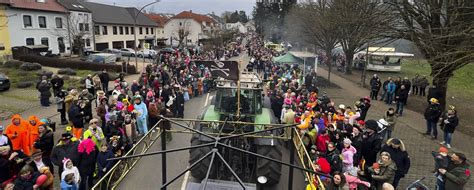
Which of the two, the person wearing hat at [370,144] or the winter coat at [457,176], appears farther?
the person wearing hat at [370,144]

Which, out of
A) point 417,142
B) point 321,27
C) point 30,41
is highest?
point 321,27

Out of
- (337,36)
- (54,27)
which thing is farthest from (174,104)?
(54,27)

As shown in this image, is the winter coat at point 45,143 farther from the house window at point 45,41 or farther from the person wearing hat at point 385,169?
the house window at point 45,41

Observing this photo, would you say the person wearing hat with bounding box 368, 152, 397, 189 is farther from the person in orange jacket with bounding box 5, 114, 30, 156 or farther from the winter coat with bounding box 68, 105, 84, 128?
the person in orange jacket with bounding box 5, 114, 30, 156

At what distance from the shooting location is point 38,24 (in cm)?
3684

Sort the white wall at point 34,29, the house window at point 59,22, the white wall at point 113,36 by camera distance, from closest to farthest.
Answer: the white wall at point 34,29 → the house window at point 59,22 → the white wall at point 113,36

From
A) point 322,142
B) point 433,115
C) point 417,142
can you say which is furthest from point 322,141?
point 433,115

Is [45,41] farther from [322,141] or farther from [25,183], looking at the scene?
[322,141]

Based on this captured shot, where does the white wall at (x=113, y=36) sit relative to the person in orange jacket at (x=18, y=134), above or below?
above

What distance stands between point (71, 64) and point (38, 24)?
1300 centimetres

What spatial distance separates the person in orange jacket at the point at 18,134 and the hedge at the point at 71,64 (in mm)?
19453

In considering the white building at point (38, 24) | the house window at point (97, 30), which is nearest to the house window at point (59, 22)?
the white building at point (38, 24)

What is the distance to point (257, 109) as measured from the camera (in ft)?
29.0

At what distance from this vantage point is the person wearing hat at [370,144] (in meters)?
7.75
